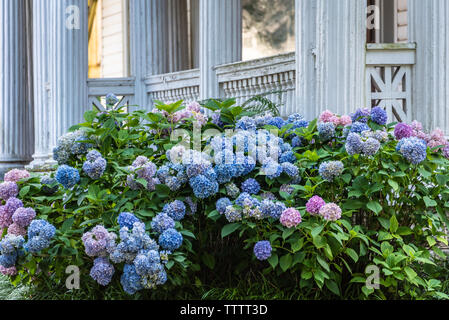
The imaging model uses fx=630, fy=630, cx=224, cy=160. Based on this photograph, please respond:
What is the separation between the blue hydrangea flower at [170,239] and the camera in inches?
141

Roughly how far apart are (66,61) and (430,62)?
19.7 feet

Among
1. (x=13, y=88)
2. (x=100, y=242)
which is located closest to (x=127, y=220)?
(x=100, y=242)

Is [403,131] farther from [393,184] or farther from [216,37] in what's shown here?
[216,37]

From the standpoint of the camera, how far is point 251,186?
3902 mm

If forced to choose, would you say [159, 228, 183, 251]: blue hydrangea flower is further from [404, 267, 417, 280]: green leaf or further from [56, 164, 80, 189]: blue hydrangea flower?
[404, 267, 417, 280]: green leaf

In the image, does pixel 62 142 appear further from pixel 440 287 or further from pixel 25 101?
pixel 25 101

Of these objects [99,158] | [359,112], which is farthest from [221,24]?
[99,158]

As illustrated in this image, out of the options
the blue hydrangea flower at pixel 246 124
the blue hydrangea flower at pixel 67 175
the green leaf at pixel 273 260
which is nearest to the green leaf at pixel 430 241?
the green leaf at pixel 273 260

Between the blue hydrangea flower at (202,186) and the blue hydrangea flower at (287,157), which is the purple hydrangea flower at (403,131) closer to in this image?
the blue hydrangea flower at (287,157)

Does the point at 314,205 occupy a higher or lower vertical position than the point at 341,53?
lower

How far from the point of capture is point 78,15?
9953mm

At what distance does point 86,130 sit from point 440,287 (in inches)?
97.5

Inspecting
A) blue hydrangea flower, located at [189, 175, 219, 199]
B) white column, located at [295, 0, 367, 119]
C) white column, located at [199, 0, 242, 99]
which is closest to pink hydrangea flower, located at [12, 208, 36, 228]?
blue hydrangea flower, located at [189, 175, 219, 199]
